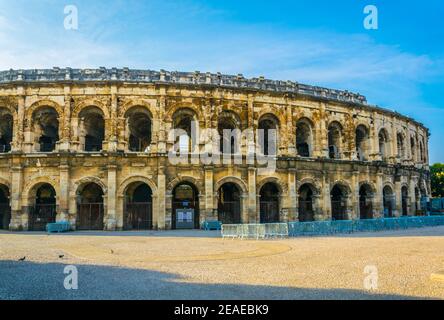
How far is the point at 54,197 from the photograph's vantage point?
22.1 meters

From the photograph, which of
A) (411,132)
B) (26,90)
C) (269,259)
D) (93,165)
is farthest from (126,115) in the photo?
(411,132)

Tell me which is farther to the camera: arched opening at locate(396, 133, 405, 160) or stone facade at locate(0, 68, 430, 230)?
arched opening at locate(396, 133, 405, 160)

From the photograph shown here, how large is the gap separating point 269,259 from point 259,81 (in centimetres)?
1654

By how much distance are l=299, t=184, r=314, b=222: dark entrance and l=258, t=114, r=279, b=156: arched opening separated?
391cm

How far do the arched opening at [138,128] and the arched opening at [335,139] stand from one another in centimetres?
1303

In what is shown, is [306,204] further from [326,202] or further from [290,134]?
[290,134]

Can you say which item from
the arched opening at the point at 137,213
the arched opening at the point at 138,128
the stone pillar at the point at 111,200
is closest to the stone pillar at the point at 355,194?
the arched opening at the point at 137,213

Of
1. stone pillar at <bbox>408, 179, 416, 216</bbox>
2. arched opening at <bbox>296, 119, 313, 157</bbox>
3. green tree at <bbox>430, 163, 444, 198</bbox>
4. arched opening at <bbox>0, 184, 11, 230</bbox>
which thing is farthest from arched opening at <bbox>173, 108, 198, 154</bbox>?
green tree at <bbox>430, 163, 444, 198</bbox>

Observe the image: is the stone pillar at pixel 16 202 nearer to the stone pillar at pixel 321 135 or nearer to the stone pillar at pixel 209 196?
the stone pillar at pixel 209 196

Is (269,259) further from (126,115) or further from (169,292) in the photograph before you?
(126,115)

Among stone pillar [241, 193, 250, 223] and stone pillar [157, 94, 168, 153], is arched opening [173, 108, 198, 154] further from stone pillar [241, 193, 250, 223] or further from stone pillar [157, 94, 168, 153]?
stone pillar [241, 193, 250, 223]

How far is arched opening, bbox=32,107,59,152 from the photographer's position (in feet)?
71.4

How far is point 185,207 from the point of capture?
22.8 m
